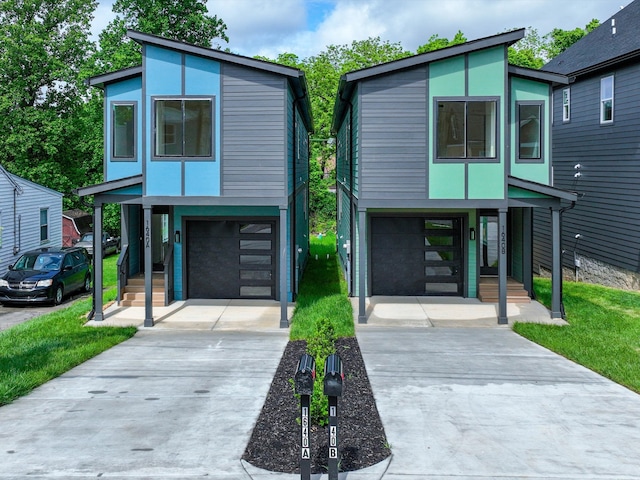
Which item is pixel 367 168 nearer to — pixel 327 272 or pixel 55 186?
pixel 327 272

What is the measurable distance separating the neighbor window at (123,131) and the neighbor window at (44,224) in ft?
39.4

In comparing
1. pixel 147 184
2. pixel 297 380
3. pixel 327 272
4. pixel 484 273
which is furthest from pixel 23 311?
pixel 297 380

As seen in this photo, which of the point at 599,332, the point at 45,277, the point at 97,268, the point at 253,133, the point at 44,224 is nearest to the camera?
the point at 599,332

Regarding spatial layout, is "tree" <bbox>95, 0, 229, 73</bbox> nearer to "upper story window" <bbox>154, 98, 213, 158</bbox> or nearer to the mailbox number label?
"upper story window" <bbox>154, 98, 213, 158</bbox>

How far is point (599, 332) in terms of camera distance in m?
13.7

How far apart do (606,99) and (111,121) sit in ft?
49.3

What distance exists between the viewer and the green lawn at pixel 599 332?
35.8ft

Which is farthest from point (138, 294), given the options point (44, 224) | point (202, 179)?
point (44, 224)

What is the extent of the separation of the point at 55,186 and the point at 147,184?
25.3 metres

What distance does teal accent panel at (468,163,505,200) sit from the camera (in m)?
15.0

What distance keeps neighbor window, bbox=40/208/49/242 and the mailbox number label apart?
77.8ft

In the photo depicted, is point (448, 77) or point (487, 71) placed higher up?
point (487, 71)

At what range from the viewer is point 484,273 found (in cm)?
1895

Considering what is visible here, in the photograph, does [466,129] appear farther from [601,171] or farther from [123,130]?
[123,130]
